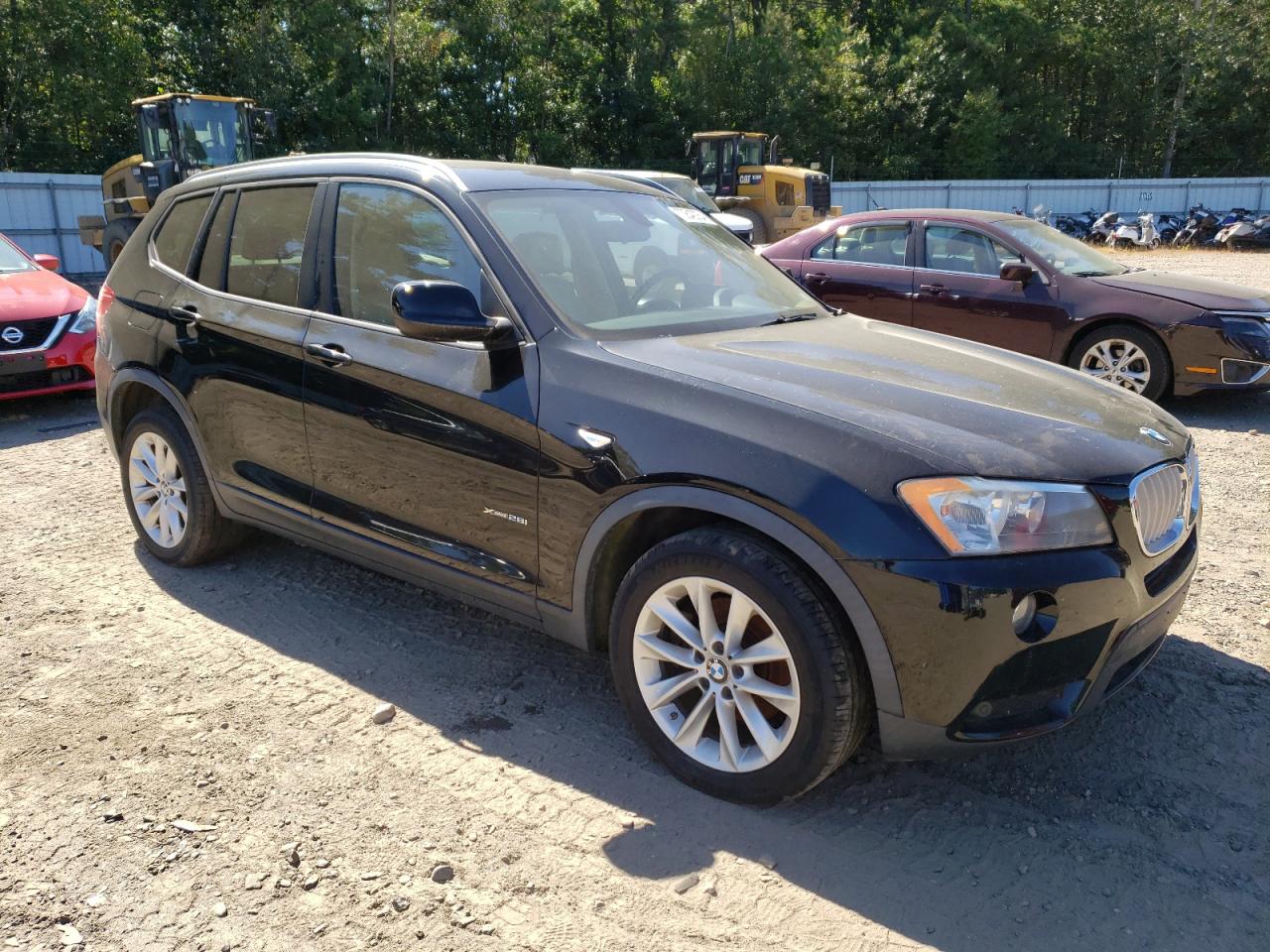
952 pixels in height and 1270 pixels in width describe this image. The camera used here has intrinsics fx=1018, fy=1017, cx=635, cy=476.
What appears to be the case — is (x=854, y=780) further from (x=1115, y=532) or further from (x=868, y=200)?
(x=868, y=200)

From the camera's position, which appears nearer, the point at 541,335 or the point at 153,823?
the point at 153,823

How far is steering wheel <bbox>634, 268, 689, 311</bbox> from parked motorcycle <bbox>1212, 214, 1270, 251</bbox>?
93.2ft

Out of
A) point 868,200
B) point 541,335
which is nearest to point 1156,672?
point 541,335

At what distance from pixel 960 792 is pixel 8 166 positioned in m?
Result: 38.5

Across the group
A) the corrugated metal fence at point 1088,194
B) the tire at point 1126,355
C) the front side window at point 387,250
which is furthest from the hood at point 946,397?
the corrugated metal fence at point 1088,194

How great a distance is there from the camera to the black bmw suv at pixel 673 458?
2.59 m

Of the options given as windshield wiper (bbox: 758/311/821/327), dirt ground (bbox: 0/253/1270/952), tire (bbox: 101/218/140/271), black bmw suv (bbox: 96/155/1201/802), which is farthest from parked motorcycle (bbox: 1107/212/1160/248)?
windshield wiper (bbox: 758/311/821/327)

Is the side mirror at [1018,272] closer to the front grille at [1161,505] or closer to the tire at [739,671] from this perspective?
the front grille at [1161,505]

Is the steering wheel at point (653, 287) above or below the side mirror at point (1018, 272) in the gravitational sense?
above

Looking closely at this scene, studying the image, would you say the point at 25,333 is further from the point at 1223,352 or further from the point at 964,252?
the point at 1223,352

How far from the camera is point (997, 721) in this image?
263 cm

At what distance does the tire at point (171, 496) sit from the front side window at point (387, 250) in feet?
4.18

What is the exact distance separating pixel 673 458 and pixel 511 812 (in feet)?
3.72

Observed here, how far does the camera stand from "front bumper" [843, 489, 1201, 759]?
251 cm
